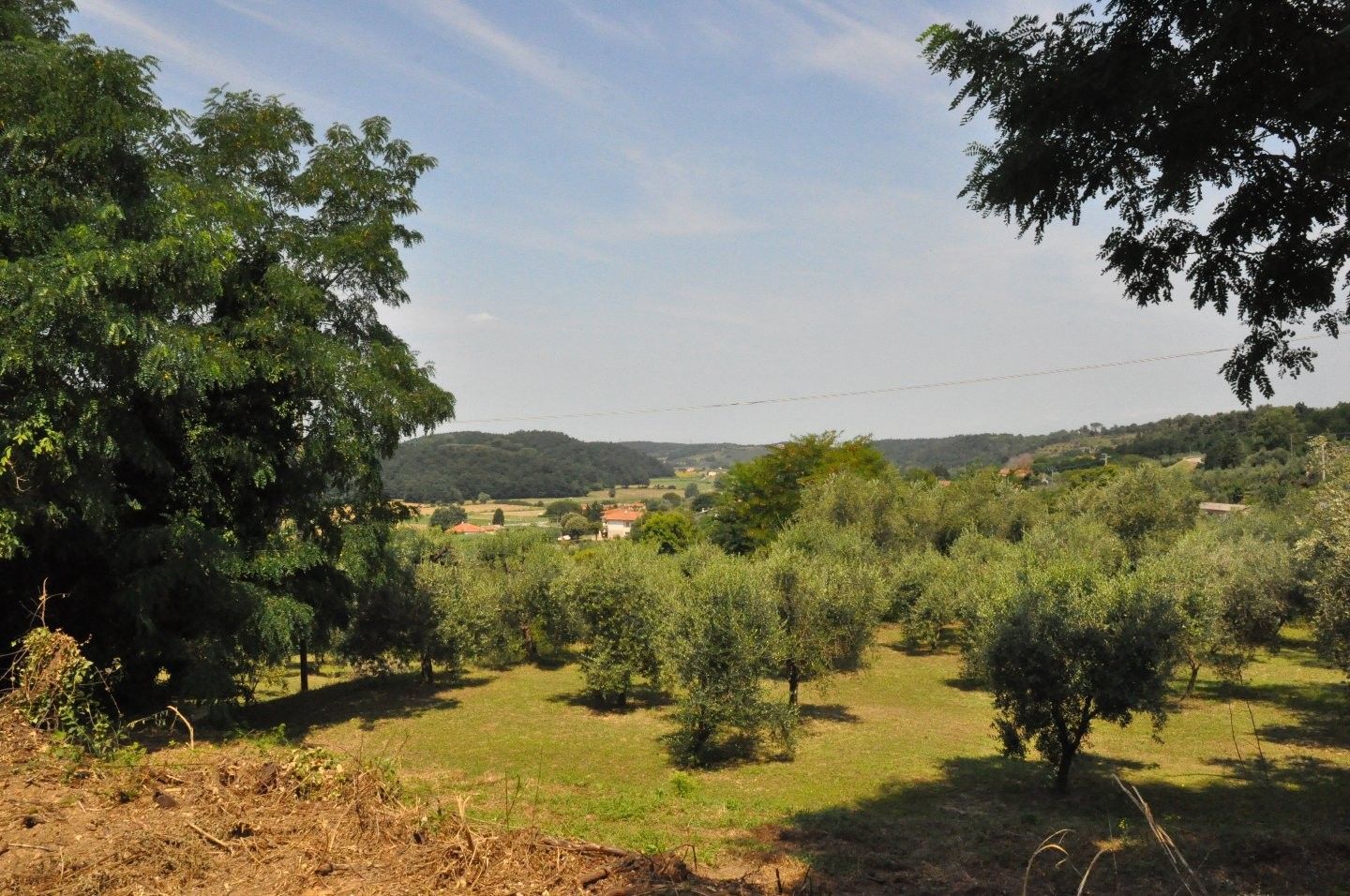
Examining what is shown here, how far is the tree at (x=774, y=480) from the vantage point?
199 feet

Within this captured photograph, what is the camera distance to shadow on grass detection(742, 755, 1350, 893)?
28.3 ft

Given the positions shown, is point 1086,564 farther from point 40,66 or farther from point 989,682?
point 40,66

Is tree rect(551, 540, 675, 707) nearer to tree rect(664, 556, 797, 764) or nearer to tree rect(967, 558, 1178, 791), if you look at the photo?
tree rect(664, 556, 797, 764)

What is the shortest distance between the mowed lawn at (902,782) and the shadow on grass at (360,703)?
12 cm

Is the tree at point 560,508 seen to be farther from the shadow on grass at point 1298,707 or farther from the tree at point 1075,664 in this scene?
the tree at point 1075,664

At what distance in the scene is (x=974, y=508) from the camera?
158 feet

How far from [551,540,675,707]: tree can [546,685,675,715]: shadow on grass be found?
331 millimetres

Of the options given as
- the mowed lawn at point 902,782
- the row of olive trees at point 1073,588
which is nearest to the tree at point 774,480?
the row of olive trees at point 1073,588

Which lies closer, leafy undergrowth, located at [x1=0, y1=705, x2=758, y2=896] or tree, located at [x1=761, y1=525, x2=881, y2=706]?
leafy undergrowth, located at [x1=0, y1=705, x2=758, y2=896]

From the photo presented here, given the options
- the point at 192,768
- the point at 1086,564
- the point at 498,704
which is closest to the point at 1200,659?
the point at 1086,564

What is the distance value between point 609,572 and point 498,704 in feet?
18.0

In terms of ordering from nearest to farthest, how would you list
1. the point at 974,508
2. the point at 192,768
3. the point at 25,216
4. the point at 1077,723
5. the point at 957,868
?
1. the point at 192,768
2. the point at 957,868
3. the point at 25,216
4. the point at 1077,723
5. the point at 974,508

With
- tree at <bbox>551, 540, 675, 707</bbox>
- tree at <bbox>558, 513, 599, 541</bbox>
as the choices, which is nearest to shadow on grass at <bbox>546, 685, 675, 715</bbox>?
tree at <bbox>551, 540, 675, 707</bbox>

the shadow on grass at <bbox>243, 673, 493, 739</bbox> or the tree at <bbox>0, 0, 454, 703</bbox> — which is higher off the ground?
the tree at <bbox>0, 0, 454, 703</bbox>
